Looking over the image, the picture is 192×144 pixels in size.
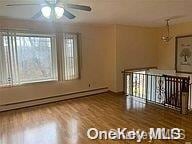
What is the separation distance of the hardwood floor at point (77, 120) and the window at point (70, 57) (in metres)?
0.93

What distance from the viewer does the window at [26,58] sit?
4.48 meters

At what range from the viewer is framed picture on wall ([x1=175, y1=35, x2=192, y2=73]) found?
5.85m

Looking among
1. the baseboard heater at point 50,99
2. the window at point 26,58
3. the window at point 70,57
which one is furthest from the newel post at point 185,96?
the window at point 26,58

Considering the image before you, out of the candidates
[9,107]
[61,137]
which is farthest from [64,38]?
[61,137]

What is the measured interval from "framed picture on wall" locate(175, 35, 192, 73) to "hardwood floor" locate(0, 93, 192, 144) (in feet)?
7.34

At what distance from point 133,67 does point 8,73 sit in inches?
158

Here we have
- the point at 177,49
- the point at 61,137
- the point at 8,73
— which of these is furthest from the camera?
the point at 177,49

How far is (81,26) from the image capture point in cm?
566

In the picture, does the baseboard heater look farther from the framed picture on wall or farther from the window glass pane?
the framed picture on wall

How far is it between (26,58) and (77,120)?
2.24 meters

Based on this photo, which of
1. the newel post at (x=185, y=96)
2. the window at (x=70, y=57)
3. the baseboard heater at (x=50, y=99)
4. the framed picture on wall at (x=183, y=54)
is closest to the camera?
the newel post at (x=185, y=96)

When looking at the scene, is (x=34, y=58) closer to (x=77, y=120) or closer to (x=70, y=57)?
(x=70, y=57)

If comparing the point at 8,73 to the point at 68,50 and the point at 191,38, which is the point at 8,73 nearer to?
the point at 68,50

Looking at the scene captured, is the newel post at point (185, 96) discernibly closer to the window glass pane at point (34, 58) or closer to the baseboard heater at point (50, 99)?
the baseboard heater at point (50, 99)
